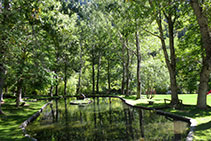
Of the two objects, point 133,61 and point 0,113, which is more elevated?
point 133,61

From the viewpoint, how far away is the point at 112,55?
46.1m

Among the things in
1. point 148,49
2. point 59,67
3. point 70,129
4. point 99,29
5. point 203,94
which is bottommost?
point 70,129

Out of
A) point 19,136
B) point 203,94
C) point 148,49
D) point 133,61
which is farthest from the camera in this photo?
point 133,61

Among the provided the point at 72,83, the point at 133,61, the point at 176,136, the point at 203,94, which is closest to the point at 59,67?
the point at 72,83

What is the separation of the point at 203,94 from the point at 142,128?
711cm

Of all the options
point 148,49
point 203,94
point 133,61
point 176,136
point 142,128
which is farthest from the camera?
point 133,61

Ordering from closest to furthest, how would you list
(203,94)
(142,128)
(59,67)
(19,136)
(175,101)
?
1. (19,136)
2. (142,128)
3. (203,94)
4. (175,101)
5. (59,67)

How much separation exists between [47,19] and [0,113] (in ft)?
32.4

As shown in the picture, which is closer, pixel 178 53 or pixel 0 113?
pixel 0 113

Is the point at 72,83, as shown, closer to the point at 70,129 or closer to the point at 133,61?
the point at 133,61

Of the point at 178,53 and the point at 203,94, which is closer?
the point at 203,94

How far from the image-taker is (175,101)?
52.5 ft

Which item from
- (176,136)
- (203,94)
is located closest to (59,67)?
(203,94)

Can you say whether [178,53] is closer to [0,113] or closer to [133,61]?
[0,113]
